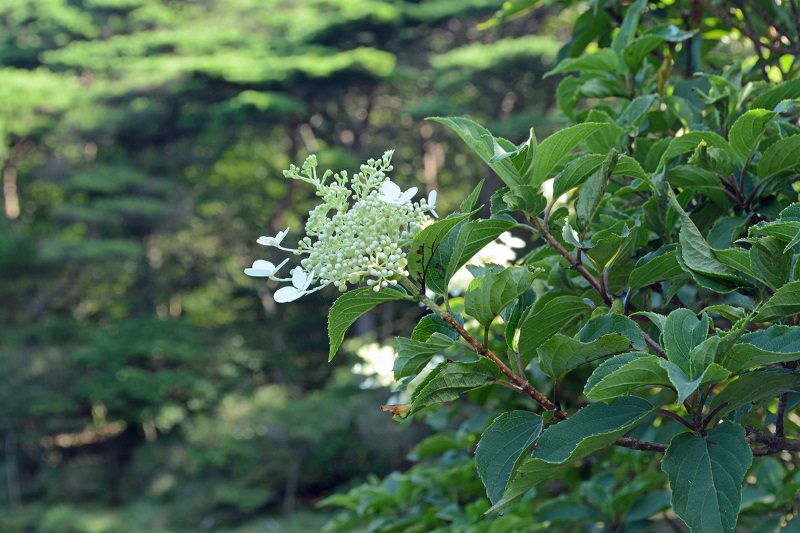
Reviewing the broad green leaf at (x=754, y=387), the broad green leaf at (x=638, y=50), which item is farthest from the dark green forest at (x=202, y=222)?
the broad green leaf at (x=754, y=387)

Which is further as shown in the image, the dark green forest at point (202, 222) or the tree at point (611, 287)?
the dark green forest at point (202, 222)

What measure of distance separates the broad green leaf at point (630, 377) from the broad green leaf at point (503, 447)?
0.28 ft

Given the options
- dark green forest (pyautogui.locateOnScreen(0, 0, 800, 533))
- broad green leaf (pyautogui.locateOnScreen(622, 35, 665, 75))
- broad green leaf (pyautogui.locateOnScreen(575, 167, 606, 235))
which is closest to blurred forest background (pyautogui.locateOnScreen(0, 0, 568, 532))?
dark green forest (pyautogui.locateOnScreen(0, 0, 800, 533))

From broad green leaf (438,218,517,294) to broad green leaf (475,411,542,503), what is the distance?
120mm

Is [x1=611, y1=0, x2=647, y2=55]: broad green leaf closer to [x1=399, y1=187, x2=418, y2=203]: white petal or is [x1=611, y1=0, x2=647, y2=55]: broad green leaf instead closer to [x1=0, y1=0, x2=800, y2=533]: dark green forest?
[x1=399, y1=187, x2=418, y2=203]: white petal

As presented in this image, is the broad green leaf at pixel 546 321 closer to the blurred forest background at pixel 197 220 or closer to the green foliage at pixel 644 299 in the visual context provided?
the green foliage at pixel 644 299

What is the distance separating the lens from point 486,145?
0.62 metres

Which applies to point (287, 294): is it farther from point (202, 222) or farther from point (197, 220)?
point (202, 222)

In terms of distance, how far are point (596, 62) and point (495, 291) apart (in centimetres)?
45

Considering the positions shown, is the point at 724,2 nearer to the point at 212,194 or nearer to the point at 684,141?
the point at 684,141

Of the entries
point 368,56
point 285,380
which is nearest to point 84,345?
point 285,380

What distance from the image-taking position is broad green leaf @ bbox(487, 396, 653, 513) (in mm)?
594

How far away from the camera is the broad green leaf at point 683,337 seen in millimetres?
584

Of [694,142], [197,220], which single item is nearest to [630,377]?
[694,142]
